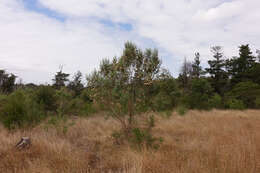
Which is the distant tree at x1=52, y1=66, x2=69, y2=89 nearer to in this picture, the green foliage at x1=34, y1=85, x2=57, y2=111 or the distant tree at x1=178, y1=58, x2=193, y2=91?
the green foliage at x1=34, y1=85, x2=57, y2=111

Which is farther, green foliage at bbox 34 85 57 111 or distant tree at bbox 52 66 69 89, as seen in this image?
distant tree at bbox 52 66 69 89

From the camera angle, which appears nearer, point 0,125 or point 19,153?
point 19,153

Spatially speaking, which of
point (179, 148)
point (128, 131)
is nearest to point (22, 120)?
point (128, 131)

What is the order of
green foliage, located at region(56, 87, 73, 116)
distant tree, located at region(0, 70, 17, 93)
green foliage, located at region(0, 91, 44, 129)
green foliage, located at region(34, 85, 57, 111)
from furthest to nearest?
distant tree, located at region(0, 70, 17, 93) < green foliage, located at region(34, 85, 57, 111) < green foliage, located at region(56, 87, 73, 116) < green foliage, located at region(0, 91, 44, 129)

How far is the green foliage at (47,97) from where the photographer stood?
10.9 m

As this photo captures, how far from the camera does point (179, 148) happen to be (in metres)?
4.52

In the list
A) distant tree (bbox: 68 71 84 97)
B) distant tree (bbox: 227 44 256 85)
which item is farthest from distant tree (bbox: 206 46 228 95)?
distant tree (bbox: 68 71 84 97)

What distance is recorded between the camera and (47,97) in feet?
36.1

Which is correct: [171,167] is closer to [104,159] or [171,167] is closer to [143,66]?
[104,159]

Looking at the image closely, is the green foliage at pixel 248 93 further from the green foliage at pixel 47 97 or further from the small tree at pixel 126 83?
the green foliage at pixel 47 97

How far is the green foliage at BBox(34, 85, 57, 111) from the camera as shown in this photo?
1088cm

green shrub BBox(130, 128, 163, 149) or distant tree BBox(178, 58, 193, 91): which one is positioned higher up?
distant tree BBox(178, 58, 193, 91)

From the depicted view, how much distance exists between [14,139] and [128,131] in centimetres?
349

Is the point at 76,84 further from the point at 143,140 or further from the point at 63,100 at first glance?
the point at 143,140
